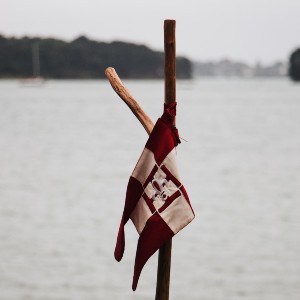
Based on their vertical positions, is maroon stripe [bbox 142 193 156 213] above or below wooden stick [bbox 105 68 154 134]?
below

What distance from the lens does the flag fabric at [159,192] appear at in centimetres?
359

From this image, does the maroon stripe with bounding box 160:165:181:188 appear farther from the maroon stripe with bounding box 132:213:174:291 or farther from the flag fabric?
the maroon stripe with bounding box 132:213:174:291

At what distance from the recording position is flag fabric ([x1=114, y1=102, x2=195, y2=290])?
3.59m

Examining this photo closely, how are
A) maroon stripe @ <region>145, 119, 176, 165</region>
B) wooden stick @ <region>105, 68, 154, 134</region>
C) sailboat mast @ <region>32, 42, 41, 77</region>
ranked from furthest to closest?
sailboat mast @ <region>32, 42, 41, 77</region> < wooden stick @ <region>105, 68, 154, 134</region> < maroon stripe @ <region>145, 119, 176, 165</region>

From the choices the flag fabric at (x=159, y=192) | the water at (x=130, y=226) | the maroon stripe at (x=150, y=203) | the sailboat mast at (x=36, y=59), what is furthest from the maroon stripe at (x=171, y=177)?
the sailboat mast at (x=36, y=59)

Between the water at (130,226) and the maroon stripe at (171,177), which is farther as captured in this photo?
the water at (130,226)

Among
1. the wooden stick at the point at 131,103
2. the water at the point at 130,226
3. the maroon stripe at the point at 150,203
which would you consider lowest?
the water at the point at 130,226

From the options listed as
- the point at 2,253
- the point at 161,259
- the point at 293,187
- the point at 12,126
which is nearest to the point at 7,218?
the point at 2,253

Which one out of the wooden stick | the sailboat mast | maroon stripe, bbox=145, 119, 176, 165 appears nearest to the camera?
maroon stripe, bbox=145, 119, 176, 165

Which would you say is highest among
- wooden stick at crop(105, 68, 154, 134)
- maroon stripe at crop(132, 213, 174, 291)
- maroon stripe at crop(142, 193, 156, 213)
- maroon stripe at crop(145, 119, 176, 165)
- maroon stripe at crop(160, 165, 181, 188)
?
wooden stick at crop(105, 68, 154, 134)

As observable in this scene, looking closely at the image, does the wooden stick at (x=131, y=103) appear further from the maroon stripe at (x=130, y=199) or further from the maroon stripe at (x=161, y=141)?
the maroon stripe at (x=130, y=199)

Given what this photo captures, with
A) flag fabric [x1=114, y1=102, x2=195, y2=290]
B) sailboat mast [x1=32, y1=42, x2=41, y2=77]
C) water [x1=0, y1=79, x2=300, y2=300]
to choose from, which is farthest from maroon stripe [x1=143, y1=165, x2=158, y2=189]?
sailboat mast [x1=32, y1=42, x2=41, y2=77]

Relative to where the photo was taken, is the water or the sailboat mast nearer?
the water

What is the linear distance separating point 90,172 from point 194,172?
13.0 feet
